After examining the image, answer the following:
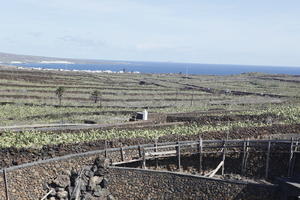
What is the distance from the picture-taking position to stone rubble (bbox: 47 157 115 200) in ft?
71.7

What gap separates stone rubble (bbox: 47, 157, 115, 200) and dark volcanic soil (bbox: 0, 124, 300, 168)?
8.88 ft

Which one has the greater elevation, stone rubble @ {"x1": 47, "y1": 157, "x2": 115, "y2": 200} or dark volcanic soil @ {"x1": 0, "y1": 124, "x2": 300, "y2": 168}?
dark volcanic soil @ {"x1": 0, "y1": 124, "x2": 300, "y2": 168}

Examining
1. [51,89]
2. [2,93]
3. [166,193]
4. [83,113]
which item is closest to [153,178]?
[166,193]

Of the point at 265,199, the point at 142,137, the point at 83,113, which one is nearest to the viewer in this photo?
the point at 265,199

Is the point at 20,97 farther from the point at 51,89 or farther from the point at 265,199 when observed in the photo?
the point at 265,199

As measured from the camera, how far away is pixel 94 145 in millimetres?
27328

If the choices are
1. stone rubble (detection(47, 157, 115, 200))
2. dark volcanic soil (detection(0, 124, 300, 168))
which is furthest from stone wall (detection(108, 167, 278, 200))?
dark volcanic soil (detection(0, 124, 300, 168))

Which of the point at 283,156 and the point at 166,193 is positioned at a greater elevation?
the point at 283,156

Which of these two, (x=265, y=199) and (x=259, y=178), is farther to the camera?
(x=259, y=178)

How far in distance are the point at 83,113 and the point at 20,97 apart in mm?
18811

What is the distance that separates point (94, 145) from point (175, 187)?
699cm

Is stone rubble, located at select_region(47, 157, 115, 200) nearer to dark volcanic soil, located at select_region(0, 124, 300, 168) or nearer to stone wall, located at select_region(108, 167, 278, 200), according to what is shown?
stone wall, located at select_region(108, 167, 278, 200)

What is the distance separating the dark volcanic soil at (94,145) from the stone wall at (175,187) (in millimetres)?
3838

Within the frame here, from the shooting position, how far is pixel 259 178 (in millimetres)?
25000
